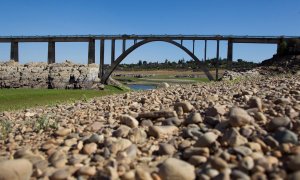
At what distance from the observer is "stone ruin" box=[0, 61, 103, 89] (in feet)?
158

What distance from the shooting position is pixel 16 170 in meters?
3.86

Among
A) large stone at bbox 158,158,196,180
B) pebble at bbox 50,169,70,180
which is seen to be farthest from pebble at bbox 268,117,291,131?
pebble at bbox 50,169,70,180

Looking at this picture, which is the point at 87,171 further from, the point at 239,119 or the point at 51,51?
the point at 51,51

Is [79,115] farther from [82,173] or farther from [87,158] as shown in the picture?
[82,173]

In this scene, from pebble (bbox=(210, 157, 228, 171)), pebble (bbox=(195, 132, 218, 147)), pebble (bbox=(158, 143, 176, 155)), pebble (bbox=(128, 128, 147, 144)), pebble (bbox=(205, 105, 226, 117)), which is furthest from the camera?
pebble (bbox=(205, 105, 226, 117))

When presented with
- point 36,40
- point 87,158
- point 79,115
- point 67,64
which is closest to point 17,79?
point 67,64

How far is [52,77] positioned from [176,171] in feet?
154

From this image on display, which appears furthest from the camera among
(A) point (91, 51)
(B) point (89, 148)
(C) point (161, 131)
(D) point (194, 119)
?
(A) point (91, 51)

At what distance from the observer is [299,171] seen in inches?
124

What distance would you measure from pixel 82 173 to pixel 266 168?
171 cm

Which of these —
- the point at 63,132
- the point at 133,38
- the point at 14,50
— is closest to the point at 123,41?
the point at 133,38

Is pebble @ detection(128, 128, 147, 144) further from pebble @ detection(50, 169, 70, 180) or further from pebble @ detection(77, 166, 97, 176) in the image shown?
pebble @ detection(50, 169, 70, 180)

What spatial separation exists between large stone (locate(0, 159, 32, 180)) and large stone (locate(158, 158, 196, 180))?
1331 mm

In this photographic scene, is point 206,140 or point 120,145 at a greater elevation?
point 206,140
